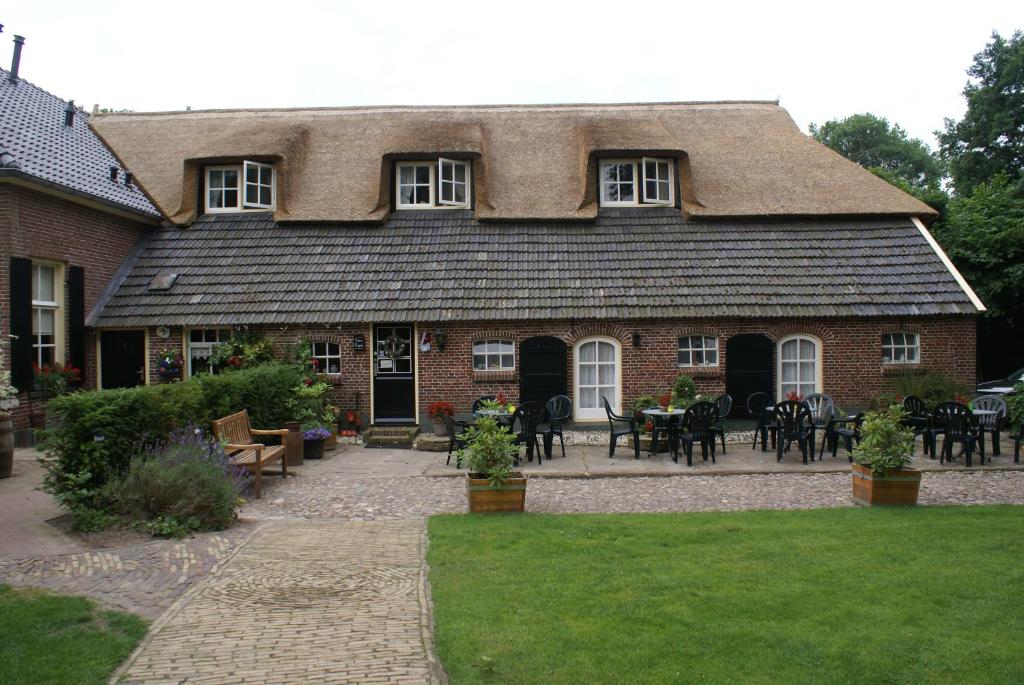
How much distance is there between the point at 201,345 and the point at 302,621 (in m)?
12.1

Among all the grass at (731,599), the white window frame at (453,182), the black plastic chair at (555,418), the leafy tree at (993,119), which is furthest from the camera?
the leafy tree at (993,119)

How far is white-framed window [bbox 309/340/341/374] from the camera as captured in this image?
52.3 ft

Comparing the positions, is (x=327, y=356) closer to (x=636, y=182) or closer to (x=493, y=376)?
(x=493, y=376)

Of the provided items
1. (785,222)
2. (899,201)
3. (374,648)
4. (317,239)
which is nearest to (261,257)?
(317,239)

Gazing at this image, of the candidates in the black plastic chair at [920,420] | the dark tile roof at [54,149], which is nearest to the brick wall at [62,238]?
the dark tile roof at [54,149]

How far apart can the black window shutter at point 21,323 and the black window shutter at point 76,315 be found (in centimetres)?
135

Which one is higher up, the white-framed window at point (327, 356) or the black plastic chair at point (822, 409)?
the white-framed window at point (327, 356)

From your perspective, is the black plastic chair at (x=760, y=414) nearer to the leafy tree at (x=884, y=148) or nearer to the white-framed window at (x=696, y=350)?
the white-framed window at (x=696, y=350)

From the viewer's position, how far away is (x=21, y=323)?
13.4 m

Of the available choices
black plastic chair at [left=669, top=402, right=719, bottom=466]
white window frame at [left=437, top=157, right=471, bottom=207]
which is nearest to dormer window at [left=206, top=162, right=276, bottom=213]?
white window frame at [left=437, top=157, right=471, bottom=207]

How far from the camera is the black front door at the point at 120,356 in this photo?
16203 millimetres

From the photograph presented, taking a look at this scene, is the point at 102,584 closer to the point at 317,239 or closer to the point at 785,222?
the point at 317,239

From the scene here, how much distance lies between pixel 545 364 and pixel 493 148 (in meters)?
6.76

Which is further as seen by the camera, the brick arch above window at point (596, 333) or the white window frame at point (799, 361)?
the white window frame at point (799, 361)
